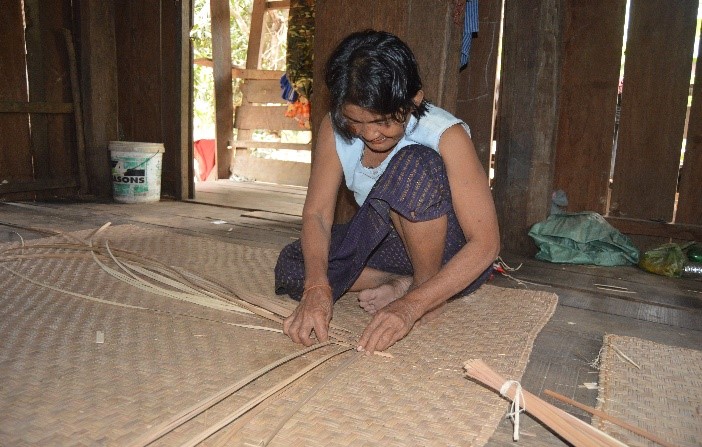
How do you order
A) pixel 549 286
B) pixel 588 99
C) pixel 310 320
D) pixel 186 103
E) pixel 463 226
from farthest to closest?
pixel 186 103 → pixel 588 99 → pixel 549 286 → pixel 463 226 → pixel 310 320

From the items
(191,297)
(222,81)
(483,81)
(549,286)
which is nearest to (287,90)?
(222,81)

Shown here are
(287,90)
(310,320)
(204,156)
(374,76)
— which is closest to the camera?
(374,76)

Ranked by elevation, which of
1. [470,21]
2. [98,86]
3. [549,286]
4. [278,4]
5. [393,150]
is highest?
[278,4]

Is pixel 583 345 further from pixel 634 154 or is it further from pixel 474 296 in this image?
pixel 634 154

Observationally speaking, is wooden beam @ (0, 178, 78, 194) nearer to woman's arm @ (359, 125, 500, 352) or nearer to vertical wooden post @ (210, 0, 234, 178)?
vertical wooden post @ (210, 0, 234, 178)

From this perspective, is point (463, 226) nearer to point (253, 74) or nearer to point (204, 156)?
point (253, 74)

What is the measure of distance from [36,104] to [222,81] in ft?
6.10

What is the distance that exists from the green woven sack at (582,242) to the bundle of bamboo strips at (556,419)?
165 centimetres

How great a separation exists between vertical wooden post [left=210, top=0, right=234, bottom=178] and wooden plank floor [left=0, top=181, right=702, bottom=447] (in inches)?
52.2

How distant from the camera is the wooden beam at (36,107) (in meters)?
3.78

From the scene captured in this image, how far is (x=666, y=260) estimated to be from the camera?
2.51m

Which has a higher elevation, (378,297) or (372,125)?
(372,125)

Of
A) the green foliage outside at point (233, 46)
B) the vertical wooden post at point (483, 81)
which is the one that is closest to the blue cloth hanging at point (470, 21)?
the vertical wooden post at point (483, 81)

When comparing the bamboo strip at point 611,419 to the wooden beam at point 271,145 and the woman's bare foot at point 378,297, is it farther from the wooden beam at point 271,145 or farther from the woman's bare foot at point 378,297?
the wooden beam at point 271,145
